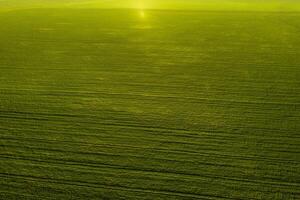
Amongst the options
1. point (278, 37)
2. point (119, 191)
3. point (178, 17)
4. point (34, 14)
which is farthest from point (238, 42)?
point (34, 14)

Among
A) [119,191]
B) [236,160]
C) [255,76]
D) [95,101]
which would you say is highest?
[119,191]

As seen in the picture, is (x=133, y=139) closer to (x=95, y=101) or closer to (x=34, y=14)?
(x=95, y=101)

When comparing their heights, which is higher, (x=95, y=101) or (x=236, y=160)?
(x=236, y=160)

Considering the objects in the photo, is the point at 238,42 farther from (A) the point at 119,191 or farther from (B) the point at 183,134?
(A) the point at 119,191

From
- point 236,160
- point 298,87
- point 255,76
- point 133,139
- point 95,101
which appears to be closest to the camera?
point 236,160

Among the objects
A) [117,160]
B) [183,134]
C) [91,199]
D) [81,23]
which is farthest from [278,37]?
[91,199]

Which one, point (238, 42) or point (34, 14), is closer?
point (238, 42)

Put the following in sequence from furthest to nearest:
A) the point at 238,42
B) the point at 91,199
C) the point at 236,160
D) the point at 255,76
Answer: the point at 238,42, the point at 255,76, the point at 236,160, the point at 91,199
